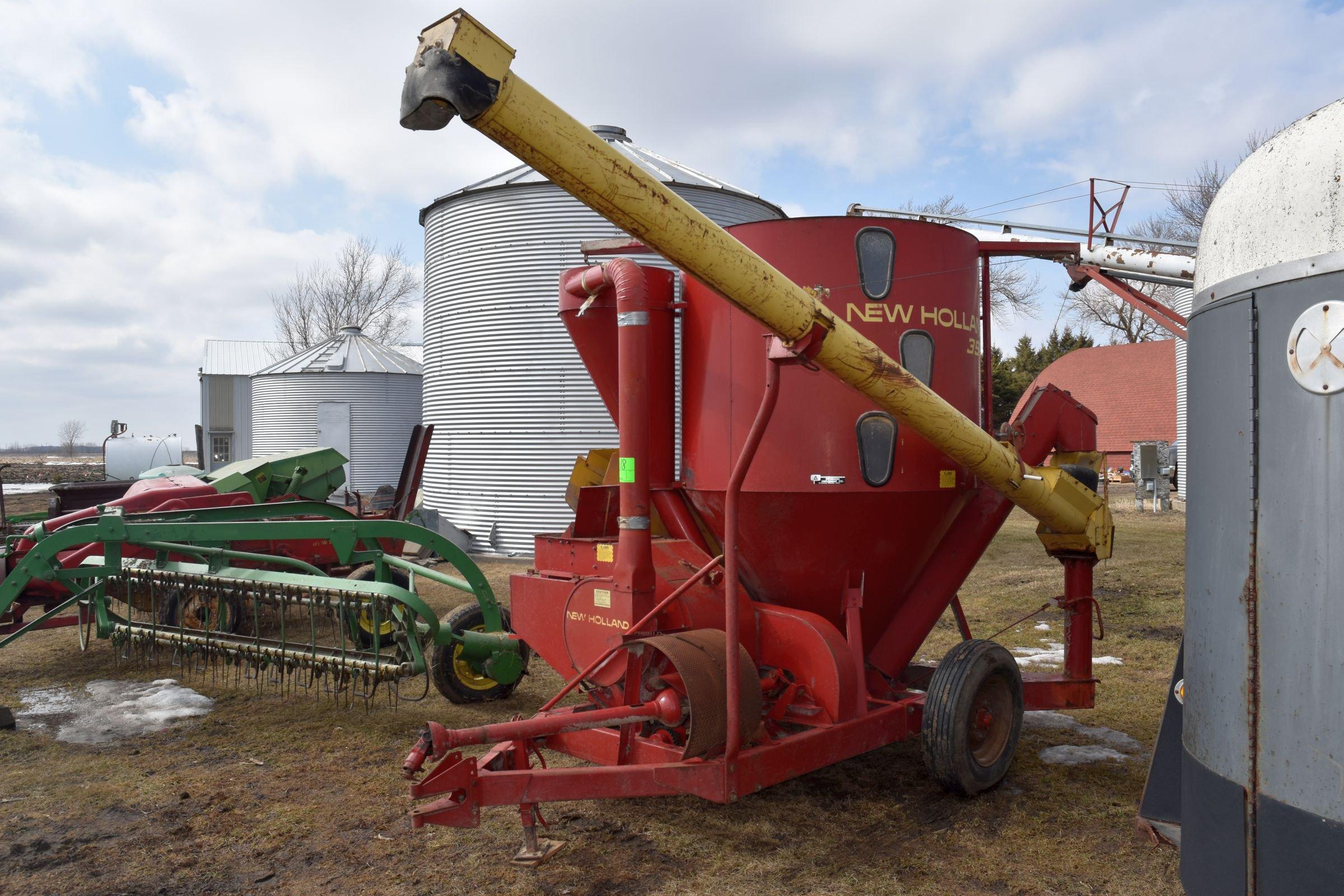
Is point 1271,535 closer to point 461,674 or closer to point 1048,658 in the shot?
point 461,674

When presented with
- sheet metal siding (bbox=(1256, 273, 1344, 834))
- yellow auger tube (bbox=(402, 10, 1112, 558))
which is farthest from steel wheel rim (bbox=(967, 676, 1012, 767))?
sheet metal siding (bbox=(1256, 273, 1344, 834))

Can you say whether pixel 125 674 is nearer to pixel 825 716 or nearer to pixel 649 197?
pixel 825 716

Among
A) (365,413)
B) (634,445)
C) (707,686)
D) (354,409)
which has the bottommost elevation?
(707,686)

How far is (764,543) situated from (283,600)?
3237mm

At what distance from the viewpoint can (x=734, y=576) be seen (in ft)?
12.9

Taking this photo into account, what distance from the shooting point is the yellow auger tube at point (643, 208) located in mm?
2770

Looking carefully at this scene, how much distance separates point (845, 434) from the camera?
4664 mm

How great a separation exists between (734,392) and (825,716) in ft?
5.21

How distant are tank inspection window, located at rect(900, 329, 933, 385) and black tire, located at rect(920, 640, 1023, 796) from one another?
1.37 m

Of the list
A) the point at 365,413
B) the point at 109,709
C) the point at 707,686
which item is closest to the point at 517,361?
the point at 109,709

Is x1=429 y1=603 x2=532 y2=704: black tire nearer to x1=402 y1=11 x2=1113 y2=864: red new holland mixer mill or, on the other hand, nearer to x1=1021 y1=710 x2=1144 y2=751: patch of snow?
x1=402 y1=11 x2=1113 y2=864: red new holland mixer mill

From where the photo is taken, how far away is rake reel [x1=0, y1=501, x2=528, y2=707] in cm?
580

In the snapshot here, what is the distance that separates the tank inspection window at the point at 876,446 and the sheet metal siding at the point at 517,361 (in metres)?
10.4

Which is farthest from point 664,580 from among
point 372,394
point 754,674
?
point 372,394
